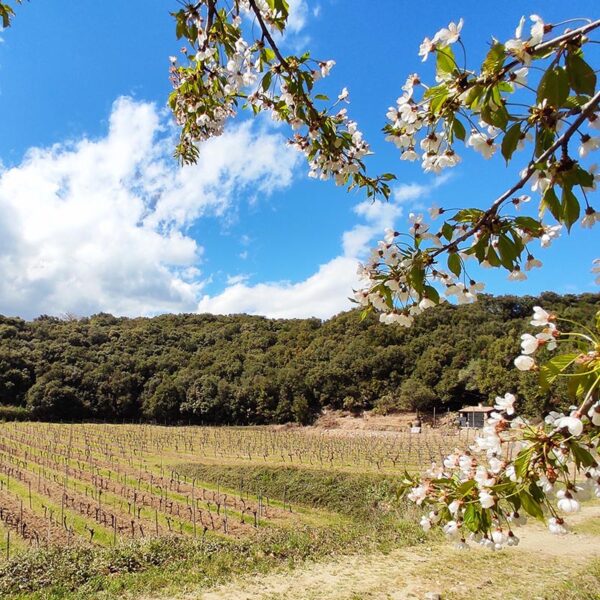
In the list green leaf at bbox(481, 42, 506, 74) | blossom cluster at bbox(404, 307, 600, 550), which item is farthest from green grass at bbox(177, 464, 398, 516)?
green leaf at bbox(481, 42, 506, 74)

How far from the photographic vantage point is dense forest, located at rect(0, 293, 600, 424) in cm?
4200

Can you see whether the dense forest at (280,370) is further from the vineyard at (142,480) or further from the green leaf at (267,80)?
the green leaf at (267,80)

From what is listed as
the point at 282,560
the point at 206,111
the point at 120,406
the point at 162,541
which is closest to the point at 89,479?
the point at 162,541

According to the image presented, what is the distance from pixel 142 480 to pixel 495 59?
2093cm

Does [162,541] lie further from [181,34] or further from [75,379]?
[75,379]

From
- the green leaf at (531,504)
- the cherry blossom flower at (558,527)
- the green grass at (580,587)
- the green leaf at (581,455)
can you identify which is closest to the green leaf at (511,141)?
the green leaf at (581,455)

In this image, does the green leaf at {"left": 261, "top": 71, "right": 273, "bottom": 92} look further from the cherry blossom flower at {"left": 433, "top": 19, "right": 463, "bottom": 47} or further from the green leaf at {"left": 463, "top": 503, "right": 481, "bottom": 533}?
the green leaf at {"left": 463, "top": 503, "right": 481, "bottom": 533}

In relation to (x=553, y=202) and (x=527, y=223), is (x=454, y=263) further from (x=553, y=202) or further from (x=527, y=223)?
(x=553, y=202)

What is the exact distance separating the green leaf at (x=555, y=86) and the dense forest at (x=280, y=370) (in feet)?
128

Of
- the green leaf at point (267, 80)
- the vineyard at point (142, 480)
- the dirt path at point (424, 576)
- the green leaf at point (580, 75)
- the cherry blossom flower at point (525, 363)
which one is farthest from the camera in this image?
the vineyard at point (142, 480)

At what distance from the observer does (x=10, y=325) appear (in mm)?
54438

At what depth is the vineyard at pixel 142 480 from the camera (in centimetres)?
1296

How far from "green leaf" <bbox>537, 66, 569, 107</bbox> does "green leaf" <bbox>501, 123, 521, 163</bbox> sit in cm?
10

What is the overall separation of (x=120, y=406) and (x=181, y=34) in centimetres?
5082
